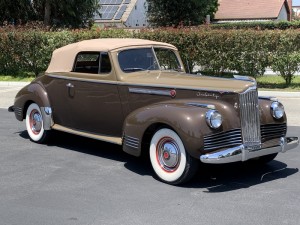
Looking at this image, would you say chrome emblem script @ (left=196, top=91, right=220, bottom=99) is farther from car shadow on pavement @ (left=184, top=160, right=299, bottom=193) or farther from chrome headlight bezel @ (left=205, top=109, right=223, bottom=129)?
car shadow on pavement @ (left=184, top=160, right=299, bottom=193)

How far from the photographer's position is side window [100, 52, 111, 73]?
22.8 feet

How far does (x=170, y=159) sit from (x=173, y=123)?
48 centimetres

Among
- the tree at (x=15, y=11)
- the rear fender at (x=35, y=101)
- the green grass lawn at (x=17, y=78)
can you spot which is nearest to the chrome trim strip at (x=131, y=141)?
the rear fender at (x=35, y=101)

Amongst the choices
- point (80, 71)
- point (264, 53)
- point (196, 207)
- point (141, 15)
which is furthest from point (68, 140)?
point (141, 15)

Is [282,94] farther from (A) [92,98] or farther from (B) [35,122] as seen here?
(A) [92,98]

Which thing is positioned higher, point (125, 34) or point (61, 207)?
point (125, 34)

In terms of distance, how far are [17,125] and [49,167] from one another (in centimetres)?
337

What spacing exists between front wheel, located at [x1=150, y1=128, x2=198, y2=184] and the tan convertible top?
67.8 inches

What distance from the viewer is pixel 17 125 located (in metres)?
9.76

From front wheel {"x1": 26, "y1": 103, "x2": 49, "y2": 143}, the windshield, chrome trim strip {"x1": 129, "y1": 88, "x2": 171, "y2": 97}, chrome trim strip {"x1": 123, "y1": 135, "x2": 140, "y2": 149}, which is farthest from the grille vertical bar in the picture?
front wheel {"x1": 26, "y1": 103, "x2": 49, "y2": 143}

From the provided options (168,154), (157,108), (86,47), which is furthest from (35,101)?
(168,154)

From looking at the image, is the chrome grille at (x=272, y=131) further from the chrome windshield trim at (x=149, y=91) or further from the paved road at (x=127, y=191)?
the chrome windshield trim at (x=149, y=91)

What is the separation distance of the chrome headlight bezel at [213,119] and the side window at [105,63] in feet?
6.29

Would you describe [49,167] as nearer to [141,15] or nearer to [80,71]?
[80,71]
